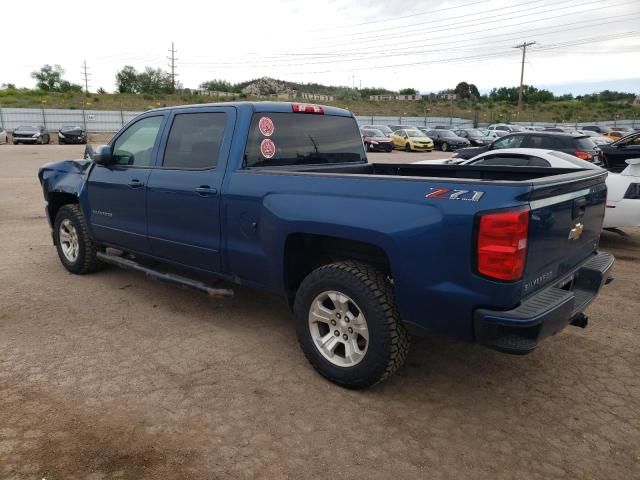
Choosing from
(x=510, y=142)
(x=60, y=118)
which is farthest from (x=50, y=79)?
(x=510, y=142)

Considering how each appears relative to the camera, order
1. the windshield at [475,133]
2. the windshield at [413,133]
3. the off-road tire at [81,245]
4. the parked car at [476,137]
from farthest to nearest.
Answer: the windshield at [475,133] < the parked car at [476,137] < the windshield at [413,133] < the off-road tire at [81,245]

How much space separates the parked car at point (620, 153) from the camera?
7.66 m

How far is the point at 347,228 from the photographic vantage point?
10.3ft

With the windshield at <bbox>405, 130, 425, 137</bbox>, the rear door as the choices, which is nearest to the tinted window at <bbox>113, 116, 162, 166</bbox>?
the rear door

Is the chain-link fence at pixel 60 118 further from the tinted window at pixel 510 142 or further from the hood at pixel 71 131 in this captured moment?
the tinted window at pixel 510 142

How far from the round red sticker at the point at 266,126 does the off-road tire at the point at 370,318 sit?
132 cm

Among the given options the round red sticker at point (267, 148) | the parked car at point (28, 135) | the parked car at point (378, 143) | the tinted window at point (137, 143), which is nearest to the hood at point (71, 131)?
the parked car at point (28, 135)

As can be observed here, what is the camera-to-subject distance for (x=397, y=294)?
3.02m

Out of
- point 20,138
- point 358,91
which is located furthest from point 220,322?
point 358,91

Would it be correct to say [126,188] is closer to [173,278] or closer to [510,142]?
[173,278]

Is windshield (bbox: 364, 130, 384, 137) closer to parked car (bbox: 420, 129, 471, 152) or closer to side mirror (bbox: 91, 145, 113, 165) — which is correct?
parked car (bbox: 420, 129, 471, 152)

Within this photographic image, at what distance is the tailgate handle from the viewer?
10.3 ft

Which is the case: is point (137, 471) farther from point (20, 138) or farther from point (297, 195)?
point (20, 138)

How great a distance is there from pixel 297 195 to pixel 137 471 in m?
1.86
